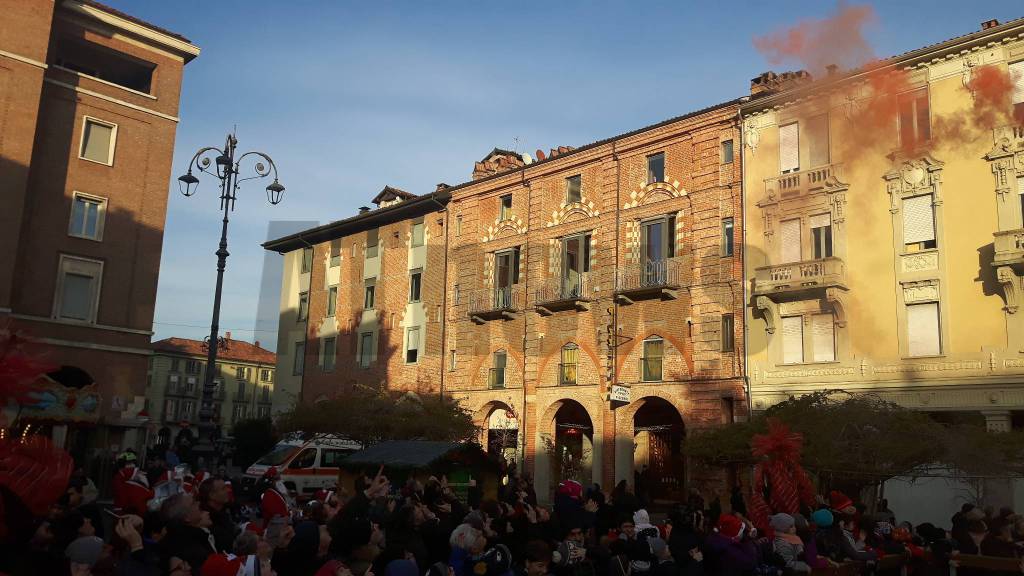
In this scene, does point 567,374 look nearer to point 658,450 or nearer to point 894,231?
point 658,450

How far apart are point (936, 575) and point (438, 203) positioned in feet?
103

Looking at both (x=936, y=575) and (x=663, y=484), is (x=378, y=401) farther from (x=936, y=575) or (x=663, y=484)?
(x=936, y=575)

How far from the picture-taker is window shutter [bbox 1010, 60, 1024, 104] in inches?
936

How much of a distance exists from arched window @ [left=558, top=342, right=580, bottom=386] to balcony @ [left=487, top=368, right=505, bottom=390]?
330cm

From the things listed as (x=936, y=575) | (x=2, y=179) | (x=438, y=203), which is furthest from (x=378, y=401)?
(x=936, y=575)

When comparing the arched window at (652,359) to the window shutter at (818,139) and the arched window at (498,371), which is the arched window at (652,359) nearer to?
the arched window at (498,371)

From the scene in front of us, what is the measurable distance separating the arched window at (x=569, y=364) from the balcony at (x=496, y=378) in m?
3.30

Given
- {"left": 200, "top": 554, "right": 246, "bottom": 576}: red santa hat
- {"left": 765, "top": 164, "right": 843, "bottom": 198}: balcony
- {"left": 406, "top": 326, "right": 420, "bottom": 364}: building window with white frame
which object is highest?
{"left": 765, "top": 164, "right": 843, "bottom": 198}: balcony

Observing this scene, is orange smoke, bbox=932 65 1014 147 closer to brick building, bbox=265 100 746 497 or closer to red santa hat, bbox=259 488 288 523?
brick building, bbox=265 100 746 497

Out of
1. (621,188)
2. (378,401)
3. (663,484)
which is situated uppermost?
(621,188)


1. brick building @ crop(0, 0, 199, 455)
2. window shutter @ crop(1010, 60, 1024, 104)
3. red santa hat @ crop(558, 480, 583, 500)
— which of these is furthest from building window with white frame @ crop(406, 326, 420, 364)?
red santa hat @ crop(558, 480, 583, 500)

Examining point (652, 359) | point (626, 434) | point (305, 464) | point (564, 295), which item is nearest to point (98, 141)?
point (305, 464)

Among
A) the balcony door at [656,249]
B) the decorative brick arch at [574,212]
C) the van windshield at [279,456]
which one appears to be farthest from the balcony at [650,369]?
the van windshield at [279,456]

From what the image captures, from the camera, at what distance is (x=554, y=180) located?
3534 centimetres
